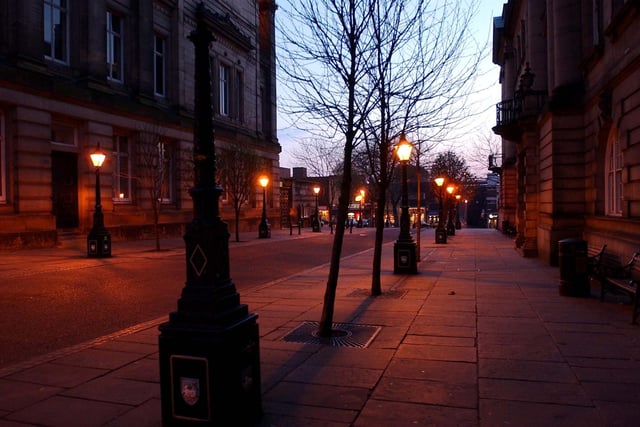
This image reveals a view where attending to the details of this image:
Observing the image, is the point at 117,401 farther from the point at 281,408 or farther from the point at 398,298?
the point at 398,298

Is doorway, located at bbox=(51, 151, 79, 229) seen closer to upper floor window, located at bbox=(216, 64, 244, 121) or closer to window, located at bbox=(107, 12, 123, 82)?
window, located at bbox=(107, 12, 123, 82)

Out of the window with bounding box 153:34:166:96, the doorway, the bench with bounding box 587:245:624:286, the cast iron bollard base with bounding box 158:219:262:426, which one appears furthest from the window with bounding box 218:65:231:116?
the cast iron bollard base with bounding box 158:219:262:426

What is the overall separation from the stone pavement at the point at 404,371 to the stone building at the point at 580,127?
13.7 feet

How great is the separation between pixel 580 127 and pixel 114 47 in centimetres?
2266

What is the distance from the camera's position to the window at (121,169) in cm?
2786

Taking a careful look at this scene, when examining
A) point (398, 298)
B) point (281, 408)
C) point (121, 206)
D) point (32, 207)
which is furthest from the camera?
point (121, 206)

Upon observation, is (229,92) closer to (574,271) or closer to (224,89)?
(224,89)

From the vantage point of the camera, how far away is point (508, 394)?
4.79 m

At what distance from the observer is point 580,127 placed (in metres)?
16.2

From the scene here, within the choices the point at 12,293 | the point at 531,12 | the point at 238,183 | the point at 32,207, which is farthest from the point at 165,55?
the point at 12,293

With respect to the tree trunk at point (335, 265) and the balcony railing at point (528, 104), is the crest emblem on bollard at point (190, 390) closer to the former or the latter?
the tree trunk at point (335, 265)

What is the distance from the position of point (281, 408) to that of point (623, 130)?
10606 mm

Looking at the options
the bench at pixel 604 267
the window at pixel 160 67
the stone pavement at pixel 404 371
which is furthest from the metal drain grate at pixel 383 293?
the window at pixel 160 67

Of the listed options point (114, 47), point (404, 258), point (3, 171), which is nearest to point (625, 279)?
point (404, 258)
